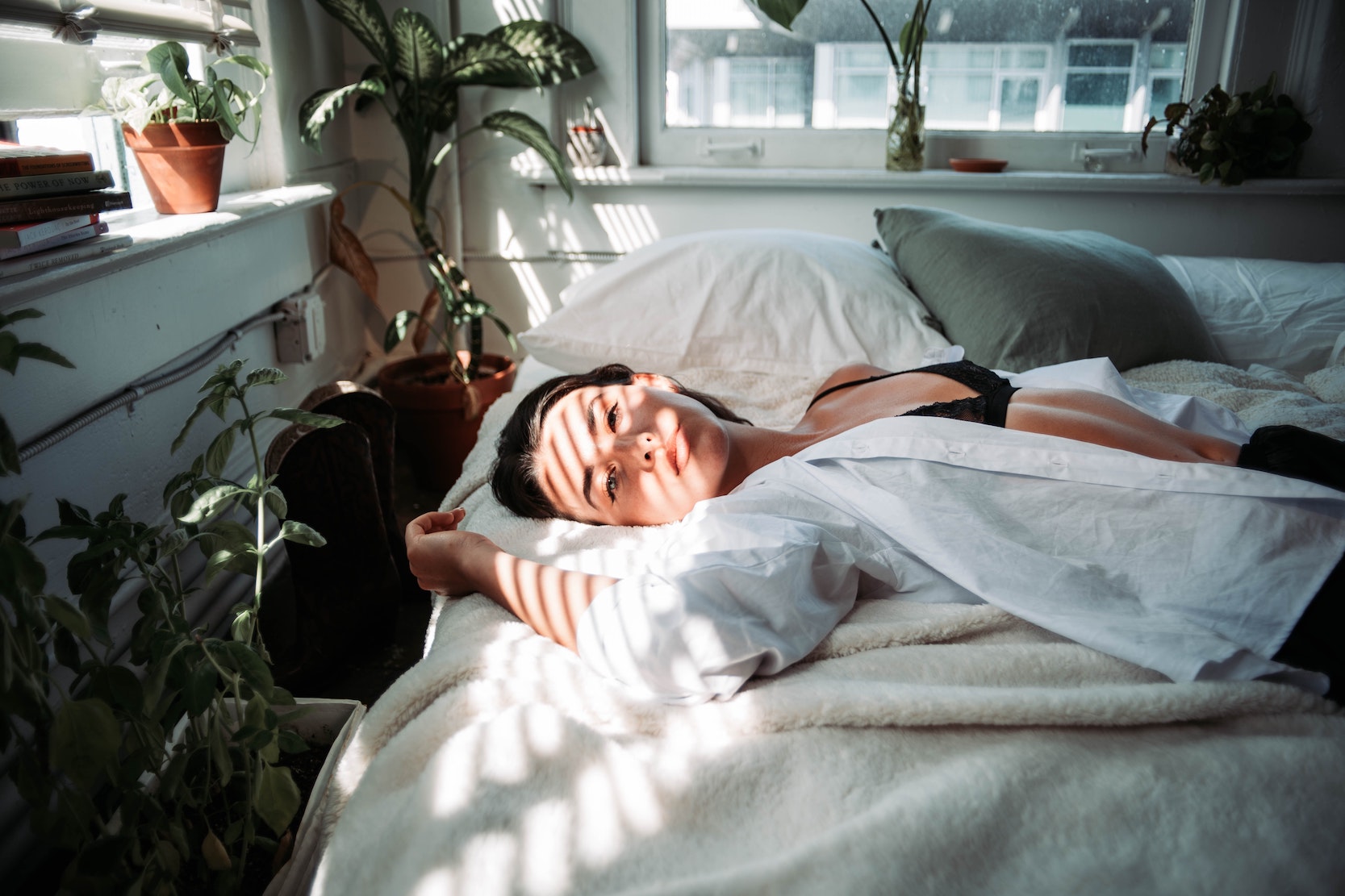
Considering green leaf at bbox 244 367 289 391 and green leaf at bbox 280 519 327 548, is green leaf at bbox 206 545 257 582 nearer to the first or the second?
green leaf at bbox 280 519 327 548

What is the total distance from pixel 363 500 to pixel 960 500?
1069 millimetres

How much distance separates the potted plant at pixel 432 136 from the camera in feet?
7.43

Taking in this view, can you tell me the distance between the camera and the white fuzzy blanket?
25.4 inches

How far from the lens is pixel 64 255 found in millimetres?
1103

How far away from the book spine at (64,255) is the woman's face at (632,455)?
2.06 ft

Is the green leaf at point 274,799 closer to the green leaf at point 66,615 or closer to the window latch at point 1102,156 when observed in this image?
the green leaf at point 66,615

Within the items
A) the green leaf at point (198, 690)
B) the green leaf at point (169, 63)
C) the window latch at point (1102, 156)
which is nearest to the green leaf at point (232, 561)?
the green leaf at point (198, 690)

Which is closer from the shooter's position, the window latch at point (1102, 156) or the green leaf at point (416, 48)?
the green leaf at point (416, 48)

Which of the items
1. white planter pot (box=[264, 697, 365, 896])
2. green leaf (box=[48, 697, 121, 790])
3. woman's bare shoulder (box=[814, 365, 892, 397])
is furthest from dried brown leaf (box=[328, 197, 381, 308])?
green leaf (box=[48, 697, 121, 790])

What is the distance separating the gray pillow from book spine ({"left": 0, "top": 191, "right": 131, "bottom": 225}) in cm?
141

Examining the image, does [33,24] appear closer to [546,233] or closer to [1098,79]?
[546,233]

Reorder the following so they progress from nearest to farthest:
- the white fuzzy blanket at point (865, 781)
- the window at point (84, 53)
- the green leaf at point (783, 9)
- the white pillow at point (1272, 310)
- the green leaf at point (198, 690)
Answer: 1. the white fuzzy blanket at point (865, 781)
2. the green leaf at point (198, 690)
3. the window at point (84, 53)
4. the white pillow at point (1272, 310)
5. the green leaf at point (783, 9)

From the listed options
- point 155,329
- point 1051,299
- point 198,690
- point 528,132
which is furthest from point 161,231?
point 1051,299

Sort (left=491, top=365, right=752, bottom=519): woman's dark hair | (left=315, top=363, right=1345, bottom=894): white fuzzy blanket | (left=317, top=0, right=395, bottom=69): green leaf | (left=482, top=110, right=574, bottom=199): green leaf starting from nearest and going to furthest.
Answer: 1. (left=315, top=363, right=1345, bottom=894): white fuzzy blanket
2. (left=491, top=365, right=752, bottom=519): woman's dark hair
3. (left=317, top=0, right=395, bottom=69): green leaf
4. (left=482, top=110, right=574, bottom=199): green leaf
